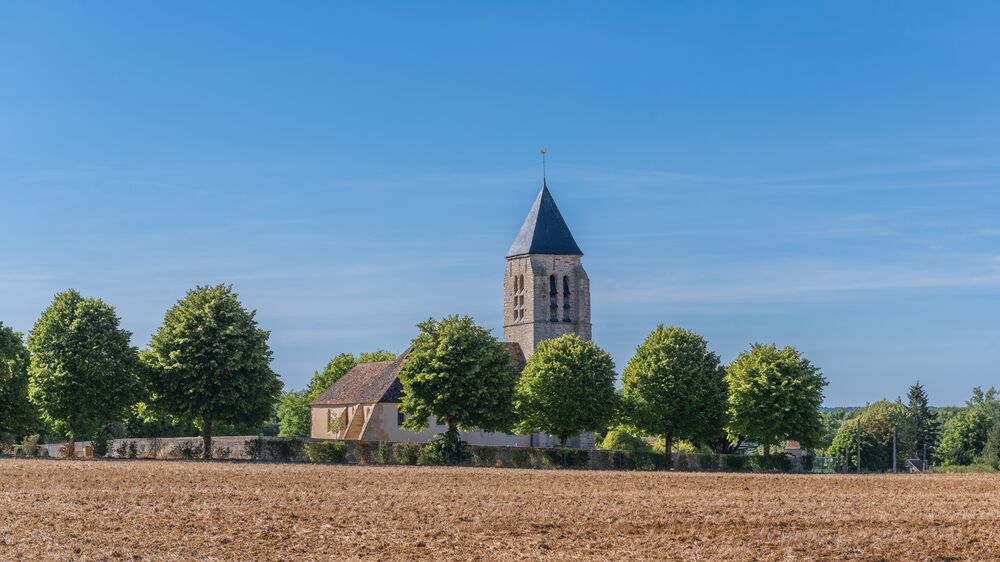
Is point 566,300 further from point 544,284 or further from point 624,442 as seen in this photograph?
point 624,442

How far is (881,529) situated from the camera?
3681 cm

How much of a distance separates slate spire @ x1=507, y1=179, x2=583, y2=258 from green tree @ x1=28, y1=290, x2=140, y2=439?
165 ft

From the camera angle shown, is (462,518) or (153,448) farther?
(153,448)

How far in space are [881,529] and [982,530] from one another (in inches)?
112

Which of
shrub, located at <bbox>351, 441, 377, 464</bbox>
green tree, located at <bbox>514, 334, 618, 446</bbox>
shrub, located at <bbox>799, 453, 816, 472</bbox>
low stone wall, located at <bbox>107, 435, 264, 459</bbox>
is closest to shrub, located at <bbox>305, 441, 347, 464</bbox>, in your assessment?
shrub, located at <bbox>351, 441, 377, 464</bbox>

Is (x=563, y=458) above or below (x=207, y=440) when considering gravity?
below

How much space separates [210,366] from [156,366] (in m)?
3.40

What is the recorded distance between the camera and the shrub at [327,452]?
7981cm

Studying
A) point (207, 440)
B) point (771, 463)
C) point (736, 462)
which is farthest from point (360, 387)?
point (771, 463)

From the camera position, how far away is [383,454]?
266ft

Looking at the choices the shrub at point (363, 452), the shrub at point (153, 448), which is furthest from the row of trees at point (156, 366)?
the shrub at point (363, 452)

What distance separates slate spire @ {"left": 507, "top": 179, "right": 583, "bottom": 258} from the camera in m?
123

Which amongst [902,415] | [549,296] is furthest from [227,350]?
[902,415]

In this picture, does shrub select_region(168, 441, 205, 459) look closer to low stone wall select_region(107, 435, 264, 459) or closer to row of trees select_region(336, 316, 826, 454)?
low stone wall select_region(107, 435, 264, 459)
